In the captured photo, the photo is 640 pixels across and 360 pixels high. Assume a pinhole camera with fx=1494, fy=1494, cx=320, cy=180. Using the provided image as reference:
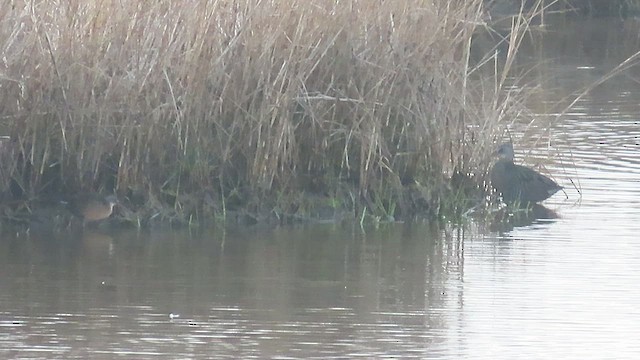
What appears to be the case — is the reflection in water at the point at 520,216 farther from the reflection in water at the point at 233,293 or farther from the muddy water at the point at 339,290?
the reflection in water at the point at 233,293

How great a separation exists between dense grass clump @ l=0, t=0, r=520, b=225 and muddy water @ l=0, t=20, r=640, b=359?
0.30m

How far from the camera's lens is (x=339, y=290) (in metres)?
6.44

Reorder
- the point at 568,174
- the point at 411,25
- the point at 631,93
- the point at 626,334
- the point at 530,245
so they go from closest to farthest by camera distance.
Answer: the point at 626,334, the point at 530,245, the point at 411,25, the point at 568,174, the point at 631,93

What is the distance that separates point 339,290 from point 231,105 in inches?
67.9

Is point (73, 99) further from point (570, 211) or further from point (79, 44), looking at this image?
point (570, 211)

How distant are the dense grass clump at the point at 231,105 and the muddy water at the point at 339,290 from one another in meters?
0.30

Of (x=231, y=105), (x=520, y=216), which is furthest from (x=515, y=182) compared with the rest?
(x=231, y=105)

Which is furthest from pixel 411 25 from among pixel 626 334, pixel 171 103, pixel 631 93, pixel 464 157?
pixel 631 93

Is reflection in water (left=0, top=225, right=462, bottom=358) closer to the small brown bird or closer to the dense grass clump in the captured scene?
the small brown bird

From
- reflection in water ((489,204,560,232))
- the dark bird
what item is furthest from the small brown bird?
the dark bird

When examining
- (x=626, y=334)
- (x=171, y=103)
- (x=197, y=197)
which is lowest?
(x=626, y=334)

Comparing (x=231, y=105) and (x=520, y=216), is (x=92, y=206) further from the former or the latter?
(x=520, y=216)

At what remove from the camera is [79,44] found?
762 centimetres

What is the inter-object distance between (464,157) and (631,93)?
6158 mm
